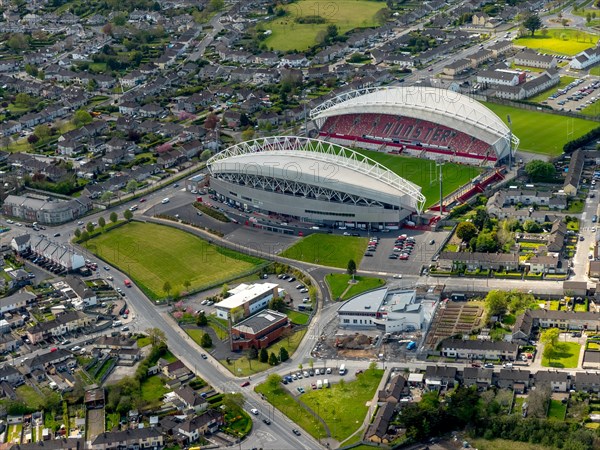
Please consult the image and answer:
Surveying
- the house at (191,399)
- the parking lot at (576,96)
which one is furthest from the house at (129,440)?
the parking lot at (576,96)

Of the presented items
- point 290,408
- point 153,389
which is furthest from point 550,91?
point 153,389

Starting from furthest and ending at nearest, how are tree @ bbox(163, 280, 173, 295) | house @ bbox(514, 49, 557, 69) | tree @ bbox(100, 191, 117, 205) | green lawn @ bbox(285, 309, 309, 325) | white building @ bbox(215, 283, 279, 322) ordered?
house @ bbox(514, 49, 557, 69) < tree @ bbox(100, 191, 117, 205) < tree @ bbox(163, 280, 173, 295) < white building @ bbox(215, 283, 279, 322) < green lawn @ bbox(285, 309, 309, 325)

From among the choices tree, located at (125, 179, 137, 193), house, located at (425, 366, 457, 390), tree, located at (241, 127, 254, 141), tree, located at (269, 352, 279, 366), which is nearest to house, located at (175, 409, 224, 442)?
tree, located at (269, 352, 279, 366)

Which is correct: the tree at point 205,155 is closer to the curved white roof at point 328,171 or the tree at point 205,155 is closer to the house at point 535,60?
the curved white roof at point 328,171

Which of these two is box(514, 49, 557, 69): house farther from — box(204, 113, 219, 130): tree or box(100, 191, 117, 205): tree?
box(100, 191, 117, 205): tree

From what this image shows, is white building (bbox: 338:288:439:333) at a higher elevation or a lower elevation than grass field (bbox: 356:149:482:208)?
higher

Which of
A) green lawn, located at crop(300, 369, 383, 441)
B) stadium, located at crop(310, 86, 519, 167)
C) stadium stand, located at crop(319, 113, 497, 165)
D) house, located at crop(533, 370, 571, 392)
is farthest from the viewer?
stadium stand, located at crop(319, 113, 497, 165)

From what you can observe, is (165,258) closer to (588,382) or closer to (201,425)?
(201,425)
